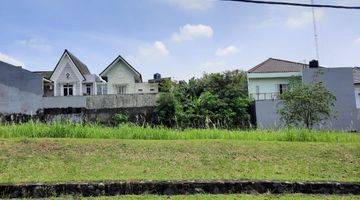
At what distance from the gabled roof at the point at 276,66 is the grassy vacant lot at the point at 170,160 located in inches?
1125

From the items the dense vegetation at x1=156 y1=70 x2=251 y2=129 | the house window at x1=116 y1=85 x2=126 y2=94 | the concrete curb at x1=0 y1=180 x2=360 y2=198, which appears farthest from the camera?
the house window at x1=116 y1=85 x2=126 y2=94

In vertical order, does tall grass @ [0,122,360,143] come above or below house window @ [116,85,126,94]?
below

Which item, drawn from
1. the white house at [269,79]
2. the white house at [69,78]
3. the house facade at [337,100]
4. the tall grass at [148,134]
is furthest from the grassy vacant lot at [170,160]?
the white house at [69,78]

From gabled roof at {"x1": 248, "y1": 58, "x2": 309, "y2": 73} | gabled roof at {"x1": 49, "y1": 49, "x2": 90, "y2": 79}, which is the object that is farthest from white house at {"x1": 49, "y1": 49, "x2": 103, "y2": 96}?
gabled roof at {"x1": 248, "y1": 58, "x2": 309, "y2": 73}

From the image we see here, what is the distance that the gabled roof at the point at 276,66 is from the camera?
141ft

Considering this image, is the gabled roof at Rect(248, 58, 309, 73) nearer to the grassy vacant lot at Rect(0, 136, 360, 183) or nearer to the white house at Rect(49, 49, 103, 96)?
the white house at Rect(49, 49, 103, 96)

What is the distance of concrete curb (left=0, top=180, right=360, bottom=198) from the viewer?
9820mm

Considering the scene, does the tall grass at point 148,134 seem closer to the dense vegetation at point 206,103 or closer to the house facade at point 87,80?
the dense vegetation at point 206,103

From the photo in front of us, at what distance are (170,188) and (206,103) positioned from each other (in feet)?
86.3

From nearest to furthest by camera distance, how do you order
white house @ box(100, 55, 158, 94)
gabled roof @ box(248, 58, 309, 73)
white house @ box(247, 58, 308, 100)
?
white house @ box(247, 58, 308, 100) → gabled roof @ box(248, 58, 309, 73) → white house @ box(100, 55, 158, 94)

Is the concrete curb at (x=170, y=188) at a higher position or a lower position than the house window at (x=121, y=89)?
lower

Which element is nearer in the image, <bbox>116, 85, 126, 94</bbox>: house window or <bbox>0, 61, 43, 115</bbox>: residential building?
<bbox>0, 61, 43, 115</bbox>: residential building

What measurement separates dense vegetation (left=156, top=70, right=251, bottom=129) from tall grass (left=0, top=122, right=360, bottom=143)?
15.2 metres

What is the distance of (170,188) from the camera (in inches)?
402
